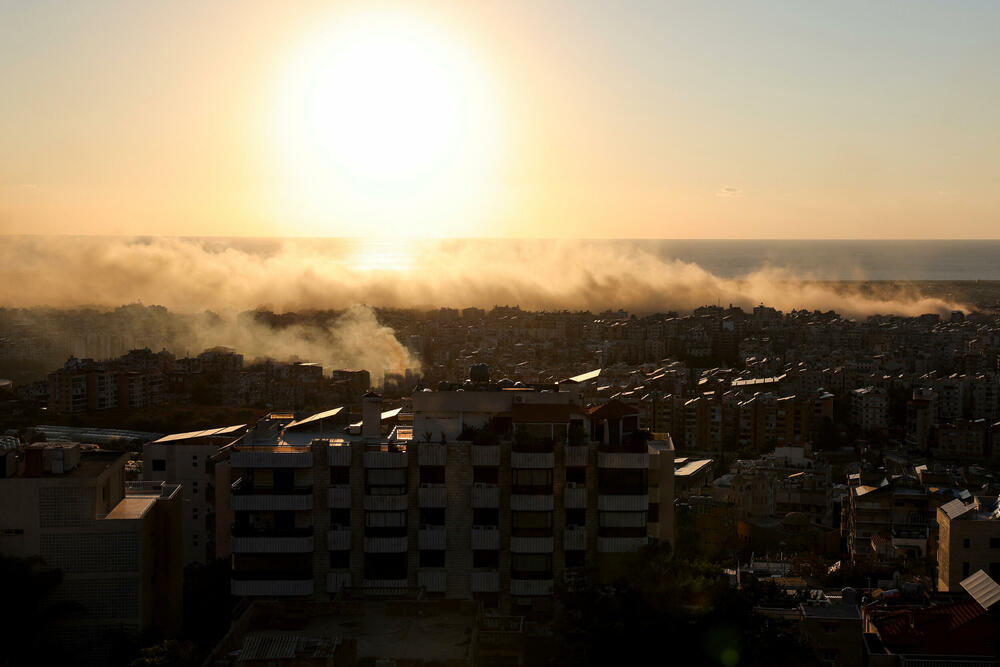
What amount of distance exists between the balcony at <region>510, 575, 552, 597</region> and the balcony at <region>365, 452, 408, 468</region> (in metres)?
2.10

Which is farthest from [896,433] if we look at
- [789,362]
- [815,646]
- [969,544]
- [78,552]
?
[78,552]

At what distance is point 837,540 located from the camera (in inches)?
1228

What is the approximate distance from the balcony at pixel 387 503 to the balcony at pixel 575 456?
7.01 feet

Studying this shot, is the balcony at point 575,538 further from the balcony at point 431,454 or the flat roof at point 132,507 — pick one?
the flat roof at point 132,507

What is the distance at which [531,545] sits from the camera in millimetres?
14953

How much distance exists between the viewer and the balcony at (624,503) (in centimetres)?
1491

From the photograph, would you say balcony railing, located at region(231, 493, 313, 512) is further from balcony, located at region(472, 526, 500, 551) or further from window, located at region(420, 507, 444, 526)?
balcony, located at region(472, 526, 500, 551)

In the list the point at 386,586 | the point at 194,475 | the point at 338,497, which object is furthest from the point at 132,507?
the point at 194,475

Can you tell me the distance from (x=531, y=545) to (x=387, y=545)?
6.09 feet

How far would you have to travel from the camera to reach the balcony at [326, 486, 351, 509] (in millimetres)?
14867

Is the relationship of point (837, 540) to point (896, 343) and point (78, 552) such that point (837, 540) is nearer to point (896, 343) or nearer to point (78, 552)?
point (78, 552)

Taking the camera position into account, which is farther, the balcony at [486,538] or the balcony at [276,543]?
the balcony at [486,538]

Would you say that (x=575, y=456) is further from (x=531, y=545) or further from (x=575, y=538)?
(x=531, y=545)

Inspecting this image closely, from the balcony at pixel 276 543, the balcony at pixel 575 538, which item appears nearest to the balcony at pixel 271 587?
the balcony at pixel 276 543
